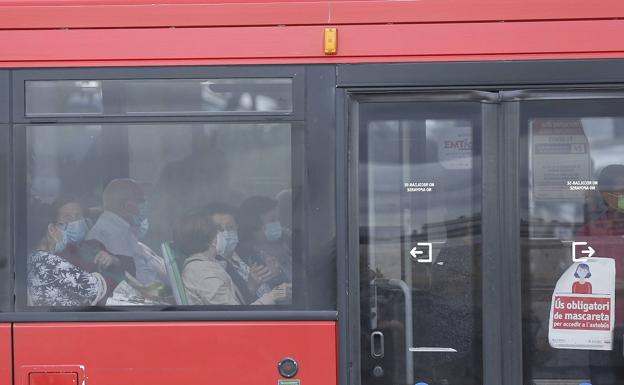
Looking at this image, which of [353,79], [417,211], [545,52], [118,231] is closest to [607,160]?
[545,52]

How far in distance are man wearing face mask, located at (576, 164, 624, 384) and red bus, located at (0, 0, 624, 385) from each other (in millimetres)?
10

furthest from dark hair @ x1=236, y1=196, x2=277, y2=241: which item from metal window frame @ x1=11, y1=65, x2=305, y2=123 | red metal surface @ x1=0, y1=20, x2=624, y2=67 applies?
red metal surface @ x1=0, y1=20, x2=624, y2=67

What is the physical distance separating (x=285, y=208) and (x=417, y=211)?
26.3 inches

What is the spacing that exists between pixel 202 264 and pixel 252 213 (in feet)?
1.21

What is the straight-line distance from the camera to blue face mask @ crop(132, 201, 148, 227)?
4.12 m

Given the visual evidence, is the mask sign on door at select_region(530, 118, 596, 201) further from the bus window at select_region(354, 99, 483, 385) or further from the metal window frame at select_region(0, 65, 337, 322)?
the metal window frame at select_region(0, 65, 337, 322)

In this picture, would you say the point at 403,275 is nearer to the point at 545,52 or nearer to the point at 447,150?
the point at 447,150

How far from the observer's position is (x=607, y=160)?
4.08 metres

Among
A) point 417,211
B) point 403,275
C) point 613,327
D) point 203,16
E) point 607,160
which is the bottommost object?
point 613,327

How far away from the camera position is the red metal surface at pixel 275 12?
4.04 metres

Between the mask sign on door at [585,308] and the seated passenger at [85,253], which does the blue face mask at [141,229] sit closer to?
the seated passenger at [85,253]

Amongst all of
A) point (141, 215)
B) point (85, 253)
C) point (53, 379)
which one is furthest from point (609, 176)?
point (53, 379)

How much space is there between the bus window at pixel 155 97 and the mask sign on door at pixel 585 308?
1.67 m

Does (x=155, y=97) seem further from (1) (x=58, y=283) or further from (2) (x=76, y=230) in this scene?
(1) (x=58, y=283)
